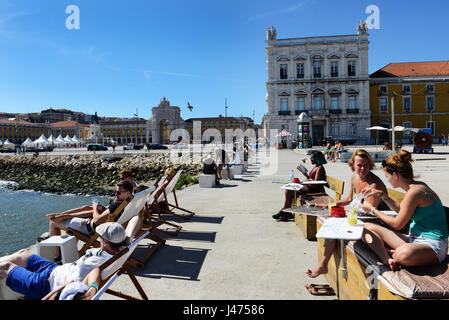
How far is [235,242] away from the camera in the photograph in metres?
4.48

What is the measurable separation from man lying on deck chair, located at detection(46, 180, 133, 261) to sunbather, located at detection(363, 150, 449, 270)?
9.44 feet

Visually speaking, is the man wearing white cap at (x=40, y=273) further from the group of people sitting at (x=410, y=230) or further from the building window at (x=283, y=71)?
the building window at (x=283, y=71)

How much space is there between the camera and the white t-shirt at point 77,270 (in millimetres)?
2312

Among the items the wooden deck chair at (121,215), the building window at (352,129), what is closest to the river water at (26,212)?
the wooden deck chair at (121,215)

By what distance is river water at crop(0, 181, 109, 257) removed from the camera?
757cm

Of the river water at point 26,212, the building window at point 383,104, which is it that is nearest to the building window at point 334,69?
the building window at point 383,104

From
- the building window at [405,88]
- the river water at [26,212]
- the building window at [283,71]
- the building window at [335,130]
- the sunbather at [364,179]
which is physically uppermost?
the building window at [283,71]

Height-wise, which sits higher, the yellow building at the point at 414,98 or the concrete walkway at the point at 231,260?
the yellow building at the point at 414,98

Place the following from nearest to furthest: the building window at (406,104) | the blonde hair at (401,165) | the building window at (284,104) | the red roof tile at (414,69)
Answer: the blonde hair at (401,165) < the building window at (284,104) < the building window at (406,104) < the red roof tile at (414,69)

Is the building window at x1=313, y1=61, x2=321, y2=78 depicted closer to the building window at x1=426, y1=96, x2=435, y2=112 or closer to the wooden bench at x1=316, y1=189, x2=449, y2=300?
the building window at x1=426, y1=96, x2=435, y2=112

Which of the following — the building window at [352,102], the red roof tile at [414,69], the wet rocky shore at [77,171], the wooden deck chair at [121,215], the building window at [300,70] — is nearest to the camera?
the wooden deck chair at [121,215]

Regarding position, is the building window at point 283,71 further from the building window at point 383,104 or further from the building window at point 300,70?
the building window at point 383,104

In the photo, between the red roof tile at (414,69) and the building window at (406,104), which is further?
the red roof tile at (414,69)

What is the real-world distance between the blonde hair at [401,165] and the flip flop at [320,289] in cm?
126
